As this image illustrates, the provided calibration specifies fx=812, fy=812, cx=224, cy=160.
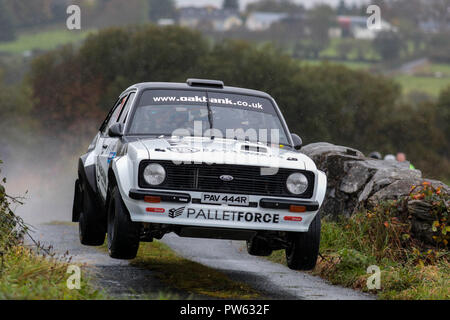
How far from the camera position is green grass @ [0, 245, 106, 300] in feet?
21.7

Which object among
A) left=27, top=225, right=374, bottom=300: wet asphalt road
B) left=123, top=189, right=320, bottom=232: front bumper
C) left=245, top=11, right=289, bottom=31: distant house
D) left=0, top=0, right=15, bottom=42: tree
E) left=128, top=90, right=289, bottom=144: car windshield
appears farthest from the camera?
left=245, top=11, right=289, bottom=31: distant house

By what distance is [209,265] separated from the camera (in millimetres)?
10945

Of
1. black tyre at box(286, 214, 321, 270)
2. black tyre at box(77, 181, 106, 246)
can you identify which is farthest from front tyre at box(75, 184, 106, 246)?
black tyre at box(286, 214, 321, 270)

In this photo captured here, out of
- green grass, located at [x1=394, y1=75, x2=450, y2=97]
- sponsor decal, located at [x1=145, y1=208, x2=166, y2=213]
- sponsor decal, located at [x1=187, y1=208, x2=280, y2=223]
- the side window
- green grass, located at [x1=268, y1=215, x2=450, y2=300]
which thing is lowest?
green grass, located at [x1=394, y1=75, x2=450, y2=97]

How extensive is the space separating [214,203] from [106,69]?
6244cm

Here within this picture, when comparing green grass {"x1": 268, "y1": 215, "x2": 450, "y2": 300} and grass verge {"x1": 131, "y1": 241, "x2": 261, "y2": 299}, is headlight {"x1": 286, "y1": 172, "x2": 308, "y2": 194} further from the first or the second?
green grass {"x1": 268, "y1": 215, "x2": 450, "y2": 300}

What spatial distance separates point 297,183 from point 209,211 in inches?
36.9

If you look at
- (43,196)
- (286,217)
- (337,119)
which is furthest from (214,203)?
(337,119)

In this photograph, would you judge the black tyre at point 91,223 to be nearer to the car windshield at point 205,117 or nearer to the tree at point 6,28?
the car windshield at point 205,117

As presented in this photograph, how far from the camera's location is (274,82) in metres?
64.7

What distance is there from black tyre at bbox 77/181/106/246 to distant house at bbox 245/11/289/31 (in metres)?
109

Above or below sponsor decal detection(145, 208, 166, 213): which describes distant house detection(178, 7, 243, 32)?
below

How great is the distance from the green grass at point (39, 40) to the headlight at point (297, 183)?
93778 millimetres
